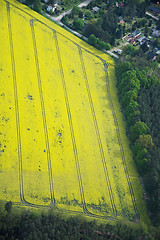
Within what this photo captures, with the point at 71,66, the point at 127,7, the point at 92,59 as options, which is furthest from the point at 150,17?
the point at 71,66

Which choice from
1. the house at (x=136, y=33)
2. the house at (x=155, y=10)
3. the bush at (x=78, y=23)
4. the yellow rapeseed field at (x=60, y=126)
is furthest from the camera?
the house at (x=155, y=10)

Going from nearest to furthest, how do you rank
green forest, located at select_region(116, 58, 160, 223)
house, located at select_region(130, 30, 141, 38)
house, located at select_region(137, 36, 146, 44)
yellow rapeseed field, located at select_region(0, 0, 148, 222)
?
yellow rapeseed field, located at select_region(0, 0, 148, 222) → green forest, located at select_region(116, 58, 160, 223) → house, located at select_region(137, 36, 146, 44) → house, located at select_region(130, 30, 141, 38)

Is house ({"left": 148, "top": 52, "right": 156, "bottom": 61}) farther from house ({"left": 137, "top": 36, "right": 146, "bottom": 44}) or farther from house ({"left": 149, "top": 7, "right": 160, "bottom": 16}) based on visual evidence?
house ({"left": 149, "top": 7, "right": 160, "bottom": 16})

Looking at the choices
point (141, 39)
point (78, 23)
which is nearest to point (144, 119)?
point (141, 39)

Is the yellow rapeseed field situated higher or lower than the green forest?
lower

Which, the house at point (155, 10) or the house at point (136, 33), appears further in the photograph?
the house at point (155, 10)

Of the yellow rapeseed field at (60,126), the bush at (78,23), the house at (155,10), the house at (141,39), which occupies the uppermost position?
the house at (155,10)

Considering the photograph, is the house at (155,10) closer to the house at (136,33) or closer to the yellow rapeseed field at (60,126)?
the house at (136,33)

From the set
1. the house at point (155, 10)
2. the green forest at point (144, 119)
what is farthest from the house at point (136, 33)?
the green forest at point (144, 119)

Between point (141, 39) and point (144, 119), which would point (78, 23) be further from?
point (144, 119)

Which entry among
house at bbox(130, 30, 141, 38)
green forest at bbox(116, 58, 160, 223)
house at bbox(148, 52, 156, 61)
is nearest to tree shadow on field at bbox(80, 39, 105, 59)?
green forest at bbox(116, 58, 160, 223)
